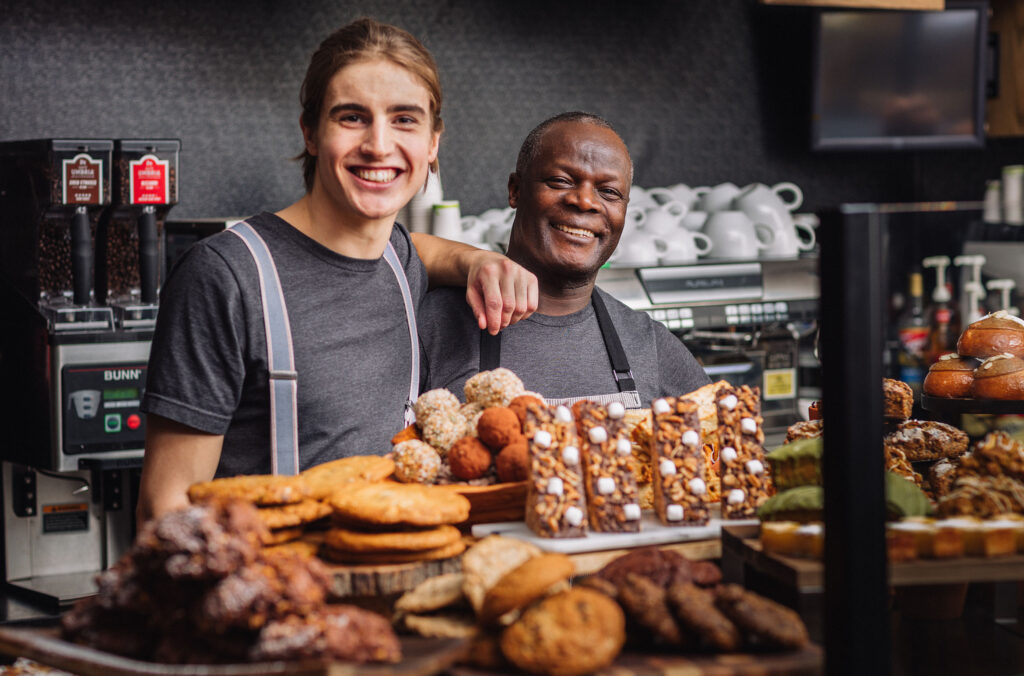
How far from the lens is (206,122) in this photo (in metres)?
3.41

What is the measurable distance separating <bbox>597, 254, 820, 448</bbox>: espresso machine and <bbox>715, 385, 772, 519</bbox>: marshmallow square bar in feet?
6.07

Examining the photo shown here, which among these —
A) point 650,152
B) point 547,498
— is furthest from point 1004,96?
point 547,498

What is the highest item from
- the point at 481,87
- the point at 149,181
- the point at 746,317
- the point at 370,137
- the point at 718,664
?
the point at 481,87

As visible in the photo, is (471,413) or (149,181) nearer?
(471,413)

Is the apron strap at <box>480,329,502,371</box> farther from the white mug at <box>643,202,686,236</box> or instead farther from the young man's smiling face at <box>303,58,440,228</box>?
the white mug at <box>643,202,686,236</box>

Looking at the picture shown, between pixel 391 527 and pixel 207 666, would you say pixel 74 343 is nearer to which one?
pixel 391 527

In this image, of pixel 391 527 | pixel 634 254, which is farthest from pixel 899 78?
pixel 391 527

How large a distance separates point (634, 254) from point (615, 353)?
124 centimetres

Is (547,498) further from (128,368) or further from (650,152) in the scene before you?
(650,152)

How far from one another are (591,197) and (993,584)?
43.3 inches

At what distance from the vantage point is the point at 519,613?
3.10 feet

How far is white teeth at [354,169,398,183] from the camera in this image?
160cm

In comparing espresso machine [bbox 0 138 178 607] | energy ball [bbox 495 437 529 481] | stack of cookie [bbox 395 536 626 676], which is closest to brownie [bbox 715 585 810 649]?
stack of cookie [bbox 395 536 626 676]

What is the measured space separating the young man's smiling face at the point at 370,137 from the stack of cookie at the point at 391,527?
61 centimetres
